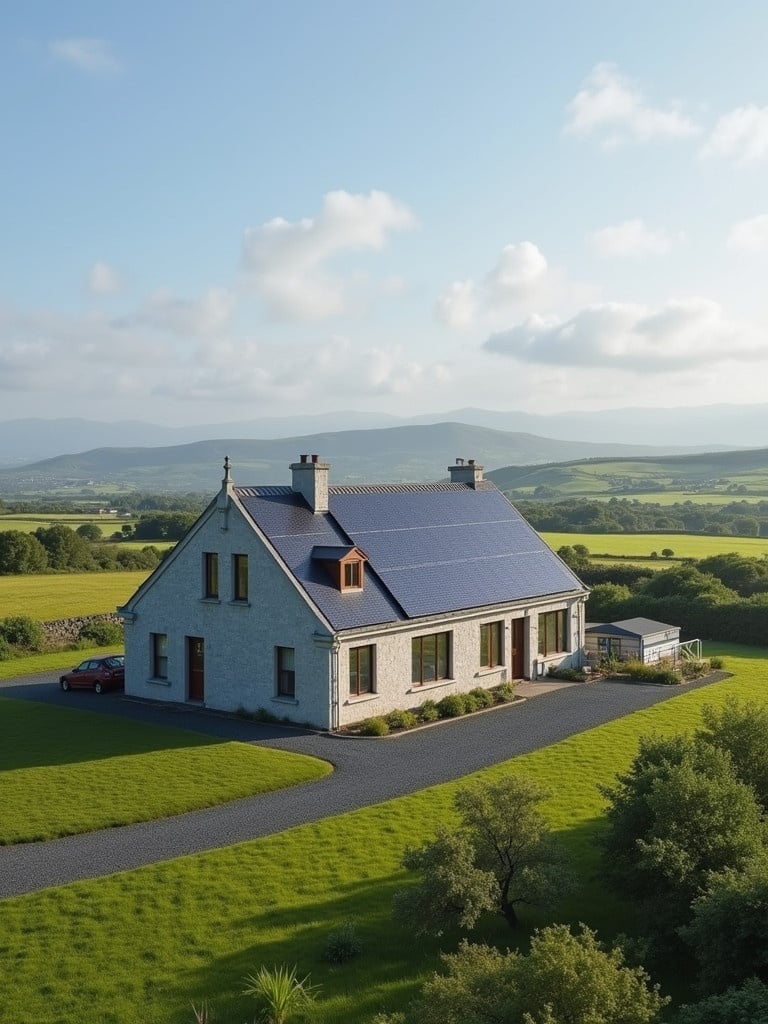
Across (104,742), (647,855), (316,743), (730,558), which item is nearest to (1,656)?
(104,742)

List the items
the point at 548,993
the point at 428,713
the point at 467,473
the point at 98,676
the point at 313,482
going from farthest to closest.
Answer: the point at 467,473
the point at 98,676
the point at 313,482
the point at 428,713
the point at 548,993

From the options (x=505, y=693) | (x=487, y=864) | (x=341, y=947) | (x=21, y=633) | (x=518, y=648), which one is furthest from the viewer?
(x=21, y=633)

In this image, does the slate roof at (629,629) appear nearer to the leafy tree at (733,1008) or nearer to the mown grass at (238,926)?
the mown grass at (238,926)

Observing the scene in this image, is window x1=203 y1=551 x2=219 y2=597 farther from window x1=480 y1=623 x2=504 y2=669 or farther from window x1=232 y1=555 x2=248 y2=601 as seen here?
window x1=480 y1=623 x2=504 y2=669

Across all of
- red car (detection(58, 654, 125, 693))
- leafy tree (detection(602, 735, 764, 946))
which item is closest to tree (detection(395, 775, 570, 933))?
leafy tree (detection(602, 735, 764, 946))

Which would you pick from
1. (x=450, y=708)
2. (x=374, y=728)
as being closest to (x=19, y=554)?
(x=450, y=708)

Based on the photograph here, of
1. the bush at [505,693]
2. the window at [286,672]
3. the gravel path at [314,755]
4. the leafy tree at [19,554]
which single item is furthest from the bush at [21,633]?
the leafy tree at [19,554]

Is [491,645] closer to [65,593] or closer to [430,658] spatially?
[430,658]
